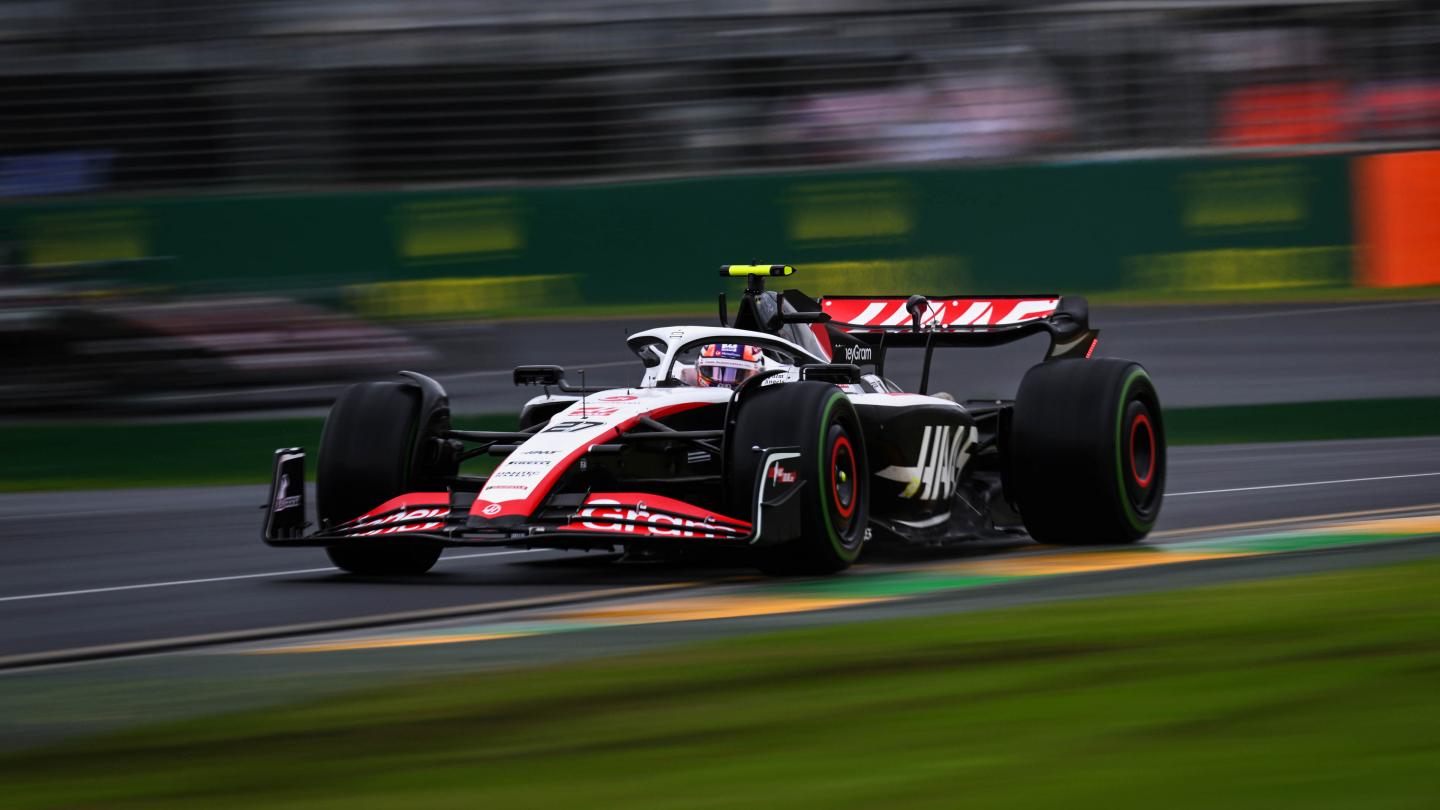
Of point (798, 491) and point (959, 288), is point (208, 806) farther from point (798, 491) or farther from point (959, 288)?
point (959, 288)

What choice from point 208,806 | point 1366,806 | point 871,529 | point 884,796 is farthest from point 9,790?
point 871,529

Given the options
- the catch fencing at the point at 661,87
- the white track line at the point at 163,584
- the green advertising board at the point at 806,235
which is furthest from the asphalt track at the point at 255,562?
the catch fencing at the point at 661,87

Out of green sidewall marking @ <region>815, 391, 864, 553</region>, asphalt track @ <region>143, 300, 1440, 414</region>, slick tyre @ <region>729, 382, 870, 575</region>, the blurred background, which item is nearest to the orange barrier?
the blurred background

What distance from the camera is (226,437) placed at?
1656 cm

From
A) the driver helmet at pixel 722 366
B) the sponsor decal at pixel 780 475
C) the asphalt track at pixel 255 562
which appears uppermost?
the driver helmet at pixel 722 366

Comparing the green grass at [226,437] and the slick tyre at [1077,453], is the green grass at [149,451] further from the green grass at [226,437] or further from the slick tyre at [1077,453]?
the slick tyre at [1077,453]

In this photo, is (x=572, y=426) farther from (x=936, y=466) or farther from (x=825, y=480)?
(x=936, y=466)

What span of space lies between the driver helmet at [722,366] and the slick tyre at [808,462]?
0.83m

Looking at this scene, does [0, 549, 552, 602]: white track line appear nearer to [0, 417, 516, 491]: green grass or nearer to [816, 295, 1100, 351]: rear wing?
[816, 295, 1100, 351]: rear wing

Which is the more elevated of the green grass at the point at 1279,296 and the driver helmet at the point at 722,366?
the driver helmet at the point at 722,366

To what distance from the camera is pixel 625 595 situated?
339 inches

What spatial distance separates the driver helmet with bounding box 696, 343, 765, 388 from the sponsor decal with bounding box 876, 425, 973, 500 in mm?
801

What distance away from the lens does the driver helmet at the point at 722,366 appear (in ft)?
32.2

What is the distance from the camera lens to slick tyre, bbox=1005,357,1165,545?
995cm
